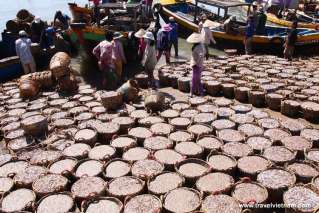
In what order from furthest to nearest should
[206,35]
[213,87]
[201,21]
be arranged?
[201,21]
[206,35]
[213,87]

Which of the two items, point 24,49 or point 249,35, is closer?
point 24,49

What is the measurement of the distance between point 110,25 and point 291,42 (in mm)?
7815

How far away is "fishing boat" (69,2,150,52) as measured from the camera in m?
14.1

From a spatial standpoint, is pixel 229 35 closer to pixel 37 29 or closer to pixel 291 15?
pixel 291 15

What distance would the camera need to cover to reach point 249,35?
15.2 m

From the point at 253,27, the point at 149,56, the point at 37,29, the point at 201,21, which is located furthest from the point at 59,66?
the point at 201,21

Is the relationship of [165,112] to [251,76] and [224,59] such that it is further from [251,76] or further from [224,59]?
[224,59]

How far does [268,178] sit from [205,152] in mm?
1540

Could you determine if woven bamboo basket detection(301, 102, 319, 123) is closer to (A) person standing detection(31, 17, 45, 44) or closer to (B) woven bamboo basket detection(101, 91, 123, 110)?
(B) woven bamboo basket detection(101, 91, 123, 110)

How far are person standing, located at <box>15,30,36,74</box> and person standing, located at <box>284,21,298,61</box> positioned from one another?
9.86 metres

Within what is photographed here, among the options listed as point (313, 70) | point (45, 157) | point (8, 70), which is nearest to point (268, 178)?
point (45, 157)

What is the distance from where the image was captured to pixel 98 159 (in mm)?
7258

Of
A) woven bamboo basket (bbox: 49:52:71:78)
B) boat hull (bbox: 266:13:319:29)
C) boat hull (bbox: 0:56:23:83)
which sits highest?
boat hull (bbox: 266:13:319:29)

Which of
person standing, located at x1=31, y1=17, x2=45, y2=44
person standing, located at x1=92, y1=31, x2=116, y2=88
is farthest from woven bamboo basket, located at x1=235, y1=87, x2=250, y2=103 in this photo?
person standing, located at x1=31, y1=17, x2=45, y2=44
